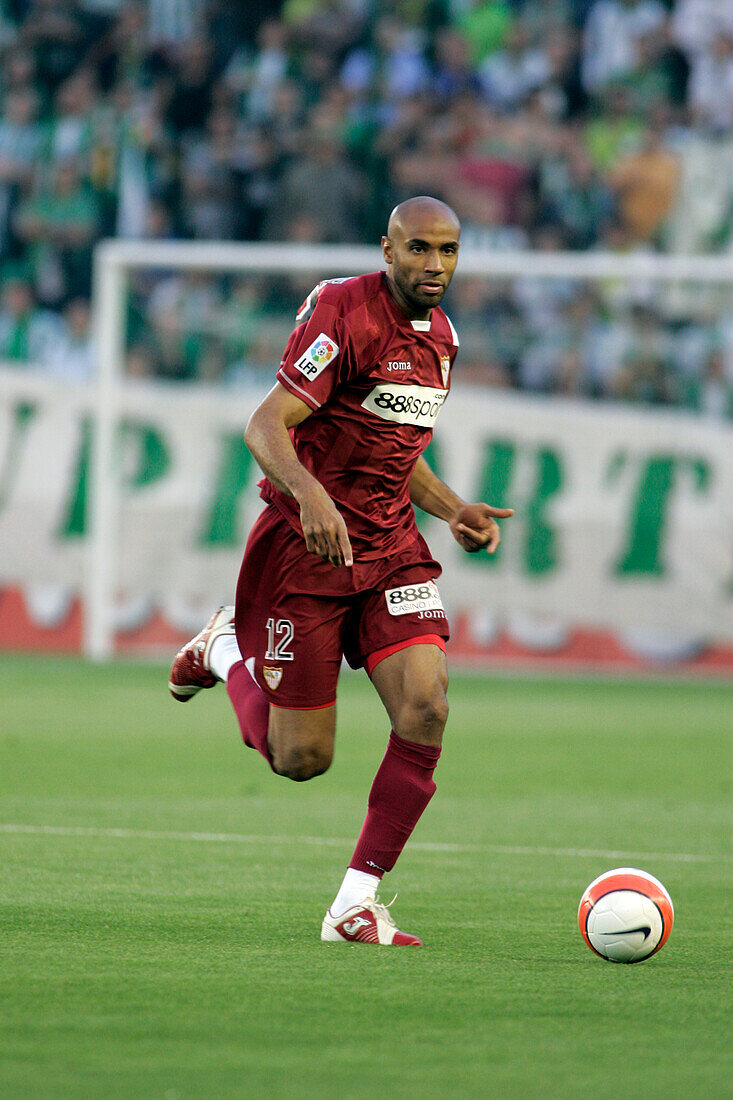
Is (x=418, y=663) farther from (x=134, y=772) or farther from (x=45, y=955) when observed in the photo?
(x=134, y=772)

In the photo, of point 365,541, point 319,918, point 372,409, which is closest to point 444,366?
point 372,409

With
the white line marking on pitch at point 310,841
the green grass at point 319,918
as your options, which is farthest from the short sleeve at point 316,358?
the white line marking on pitch at point 310,841

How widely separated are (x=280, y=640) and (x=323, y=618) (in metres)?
0.15

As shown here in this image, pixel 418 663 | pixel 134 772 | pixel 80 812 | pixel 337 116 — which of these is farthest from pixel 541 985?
pixel 337 116

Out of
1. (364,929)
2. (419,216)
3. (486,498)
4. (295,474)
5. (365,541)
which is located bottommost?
(486,498)

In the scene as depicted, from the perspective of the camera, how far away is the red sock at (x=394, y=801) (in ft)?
17.0

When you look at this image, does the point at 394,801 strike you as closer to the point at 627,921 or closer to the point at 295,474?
the point at 627,921

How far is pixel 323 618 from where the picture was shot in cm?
541

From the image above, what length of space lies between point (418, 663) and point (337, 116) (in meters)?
12.7

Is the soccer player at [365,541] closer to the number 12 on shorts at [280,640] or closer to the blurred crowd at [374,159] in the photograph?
the number 12 on shorts at [280,640]

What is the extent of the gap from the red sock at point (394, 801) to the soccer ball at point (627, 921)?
1.93ft

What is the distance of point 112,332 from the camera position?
15.1m

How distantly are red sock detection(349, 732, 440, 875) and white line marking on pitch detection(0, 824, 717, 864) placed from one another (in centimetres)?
181

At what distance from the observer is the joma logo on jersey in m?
5.18
